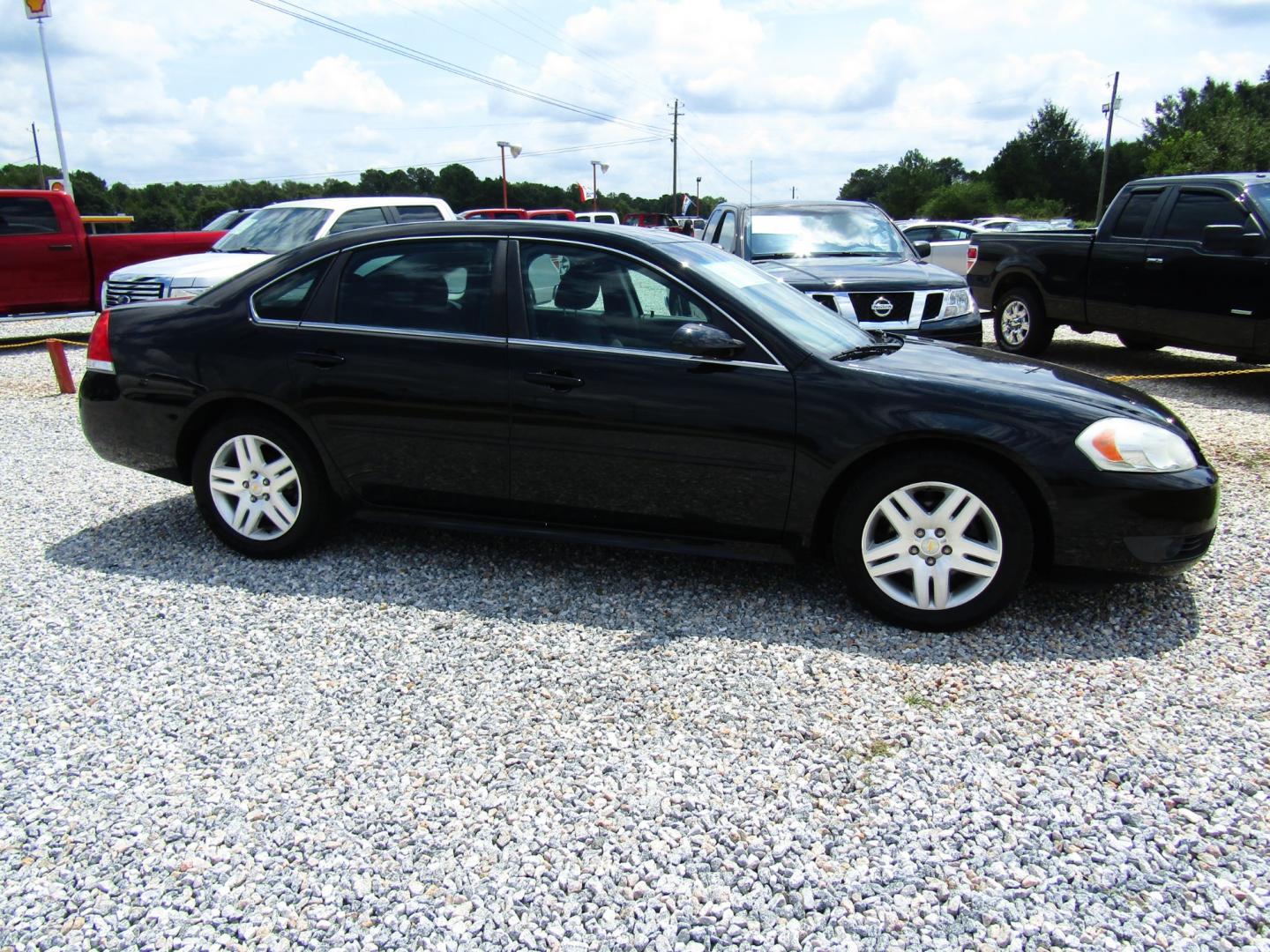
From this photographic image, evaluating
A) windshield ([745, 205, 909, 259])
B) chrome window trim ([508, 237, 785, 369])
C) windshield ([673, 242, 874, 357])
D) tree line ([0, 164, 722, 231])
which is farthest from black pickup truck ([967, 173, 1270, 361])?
tree line ([0, 164, 722, 231])

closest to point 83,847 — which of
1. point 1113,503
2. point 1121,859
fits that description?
point 1121,859

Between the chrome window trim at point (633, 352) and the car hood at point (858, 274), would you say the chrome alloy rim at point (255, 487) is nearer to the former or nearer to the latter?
the chrome window trim at point (633, 352)

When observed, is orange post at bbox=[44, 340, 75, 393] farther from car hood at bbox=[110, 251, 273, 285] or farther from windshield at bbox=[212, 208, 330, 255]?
windshield at bbox=[212, 208, 330, 255]

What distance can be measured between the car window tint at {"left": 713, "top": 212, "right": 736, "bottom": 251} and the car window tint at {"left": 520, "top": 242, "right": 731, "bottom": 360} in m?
5.63

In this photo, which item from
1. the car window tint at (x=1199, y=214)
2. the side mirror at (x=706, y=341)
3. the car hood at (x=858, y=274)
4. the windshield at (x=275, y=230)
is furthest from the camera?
the windshield at (x=275, y=230)

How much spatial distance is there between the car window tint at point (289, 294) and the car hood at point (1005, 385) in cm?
244

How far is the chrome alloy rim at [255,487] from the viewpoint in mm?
4551

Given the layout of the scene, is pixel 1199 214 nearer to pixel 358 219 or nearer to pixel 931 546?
pixel 931 546

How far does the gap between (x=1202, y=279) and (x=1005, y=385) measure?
632cm

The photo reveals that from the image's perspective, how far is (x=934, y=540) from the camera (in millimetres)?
3766

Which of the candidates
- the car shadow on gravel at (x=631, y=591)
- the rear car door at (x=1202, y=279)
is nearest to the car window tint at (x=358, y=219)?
the car shadow on gravel at (x=631, y=591)

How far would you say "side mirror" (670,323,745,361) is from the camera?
151 inches

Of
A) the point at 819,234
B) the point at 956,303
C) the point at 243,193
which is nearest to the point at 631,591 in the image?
the point at 956,303

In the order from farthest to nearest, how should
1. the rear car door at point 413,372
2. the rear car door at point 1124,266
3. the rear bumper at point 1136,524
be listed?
1. the rear car door at point 1124,266
2. the rear car door at point 413,372
3. the rear bumper at point 1136,524
